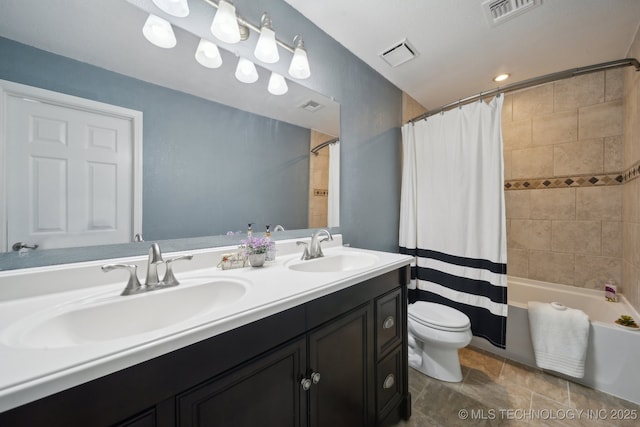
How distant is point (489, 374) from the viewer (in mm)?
1609

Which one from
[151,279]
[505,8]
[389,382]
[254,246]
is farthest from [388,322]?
[505,8]

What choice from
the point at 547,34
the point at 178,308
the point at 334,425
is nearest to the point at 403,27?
the point at 547,34

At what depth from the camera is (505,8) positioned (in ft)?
4.33

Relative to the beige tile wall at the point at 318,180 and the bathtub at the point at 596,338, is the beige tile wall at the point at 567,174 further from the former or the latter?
the beige tile wall at the point at 318,180

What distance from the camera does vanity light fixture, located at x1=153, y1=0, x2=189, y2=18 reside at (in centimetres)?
92

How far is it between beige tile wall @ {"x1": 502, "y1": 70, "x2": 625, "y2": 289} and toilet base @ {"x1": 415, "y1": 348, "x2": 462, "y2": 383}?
1.29 meters

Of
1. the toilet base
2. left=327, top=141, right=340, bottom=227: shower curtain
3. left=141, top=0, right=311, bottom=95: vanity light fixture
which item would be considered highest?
left=141, top=0, right=311, bottom=95: vanity light fixture

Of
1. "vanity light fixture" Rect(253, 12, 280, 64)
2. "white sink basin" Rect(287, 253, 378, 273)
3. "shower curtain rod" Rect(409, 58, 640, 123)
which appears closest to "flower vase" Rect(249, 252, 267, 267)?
"white sink basin" Rect(287, 253, 378, 273)

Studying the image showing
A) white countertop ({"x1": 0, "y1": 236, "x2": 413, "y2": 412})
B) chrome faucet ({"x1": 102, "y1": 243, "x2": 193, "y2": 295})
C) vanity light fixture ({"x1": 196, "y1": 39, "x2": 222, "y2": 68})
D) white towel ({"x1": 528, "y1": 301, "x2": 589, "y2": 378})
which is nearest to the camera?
white countertop ({"x1": 0, "y1": 236, "x2": 413, "y2": 412})

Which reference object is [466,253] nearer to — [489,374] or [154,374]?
[489,374]

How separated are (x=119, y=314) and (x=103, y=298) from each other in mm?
67

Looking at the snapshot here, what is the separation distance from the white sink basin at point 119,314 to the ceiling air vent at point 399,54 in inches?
70.1

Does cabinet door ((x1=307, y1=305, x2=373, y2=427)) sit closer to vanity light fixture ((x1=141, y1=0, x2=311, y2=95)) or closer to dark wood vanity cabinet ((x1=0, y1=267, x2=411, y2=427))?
dark wood vanity cabinet ((x1=0, y1=267, x2=411, y2=427))

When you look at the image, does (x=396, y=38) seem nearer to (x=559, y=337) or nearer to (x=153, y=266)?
(x=153, y=266)
